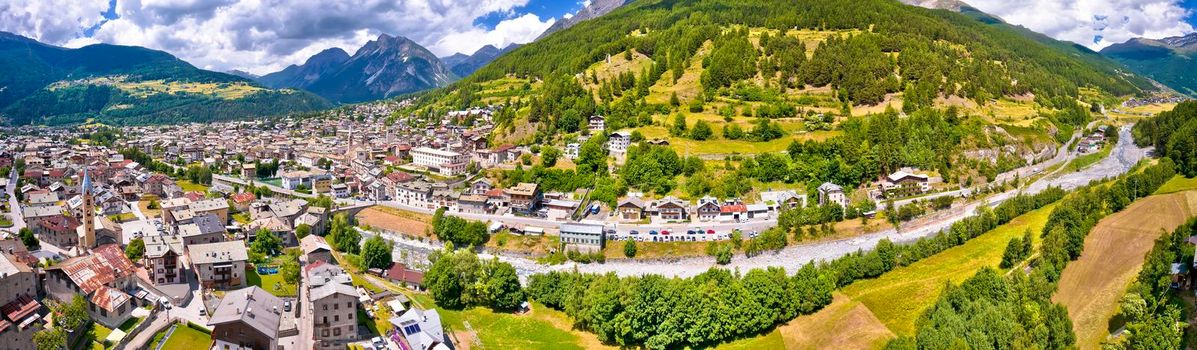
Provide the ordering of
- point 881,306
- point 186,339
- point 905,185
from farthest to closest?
point 905,185 → point 881,306 → point 186,339

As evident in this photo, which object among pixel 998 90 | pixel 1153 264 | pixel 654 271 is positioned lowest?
pixel 654 271

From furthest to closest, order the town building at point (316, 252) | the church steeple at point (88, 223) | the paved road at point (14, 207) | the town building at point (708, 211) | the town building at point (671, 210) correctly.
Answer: the town building at point (671, 210), the town building at point (708, 211), the paved road at point (14, 207), the town building at point (316, 252), the church steeple at point (88, 223)

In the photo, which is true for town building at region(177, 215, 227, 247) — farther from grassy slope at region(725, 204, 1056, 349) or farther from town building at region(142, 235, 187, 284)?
grassy slope at region(725, 204, 1056, 349)

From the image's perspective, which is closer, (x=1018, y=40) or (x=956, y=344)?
(x=956, y=344)

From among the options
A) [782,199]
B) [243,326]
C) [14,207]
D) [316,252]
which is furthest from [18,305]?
[782,199]

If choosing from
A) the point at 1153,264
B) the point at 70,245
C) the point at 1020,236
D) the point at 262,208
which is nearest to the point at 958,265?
the point at 1020,236

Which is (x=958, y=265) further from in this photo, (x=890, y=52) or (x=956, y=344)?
(x=890, y=52)

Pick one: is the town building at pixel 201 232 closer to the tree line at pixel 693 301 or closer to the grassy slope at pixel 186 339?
the grassy slope at pixel 186 339

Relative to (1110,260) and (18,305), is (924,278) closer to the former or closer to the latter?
(1110,260)

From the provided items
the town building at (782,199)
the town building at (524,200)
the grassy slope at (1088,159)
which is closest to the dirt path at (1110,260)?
the town building at (782,199)
